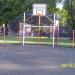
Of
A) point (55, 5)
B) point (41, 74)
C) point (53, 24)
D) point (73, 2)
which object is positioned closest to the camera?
point (41, 74)

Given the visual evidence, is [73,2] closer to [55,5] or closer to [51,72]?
[55,5]

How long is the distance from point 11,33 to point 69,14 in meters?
8.06

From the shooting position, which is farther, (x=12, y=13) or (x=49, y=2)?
(x=12, y=13)

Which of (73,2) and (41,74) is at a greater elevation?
(73,2)

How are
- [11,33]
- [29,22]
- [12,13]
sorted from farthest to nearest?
[12,13], [11,33], [29,22]

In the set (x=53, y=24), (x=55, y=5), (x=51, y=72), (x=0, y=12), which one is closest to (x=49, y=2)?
(x=55, y=5)

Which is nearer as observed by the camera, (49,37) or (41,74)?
(41,74)

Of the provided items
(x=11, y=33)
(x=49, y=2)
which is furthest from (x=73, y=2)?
(x=11, y=33)

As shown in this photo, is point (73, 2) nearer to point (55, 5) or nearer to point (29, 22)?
point (55, 5)

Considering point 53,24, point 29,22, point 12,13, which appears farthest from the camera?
point 12,13

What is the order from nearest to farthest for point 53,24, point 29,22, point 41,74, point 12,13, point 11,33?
point 41,74 → point 53,24 → point 29,22 → point 11,33 → point 12,13

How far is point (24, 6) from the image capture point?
191 ft

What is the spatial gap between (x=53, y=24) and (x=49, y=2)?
16608 millimetres

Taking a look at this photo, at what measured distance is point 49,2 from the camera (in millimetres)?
54062
